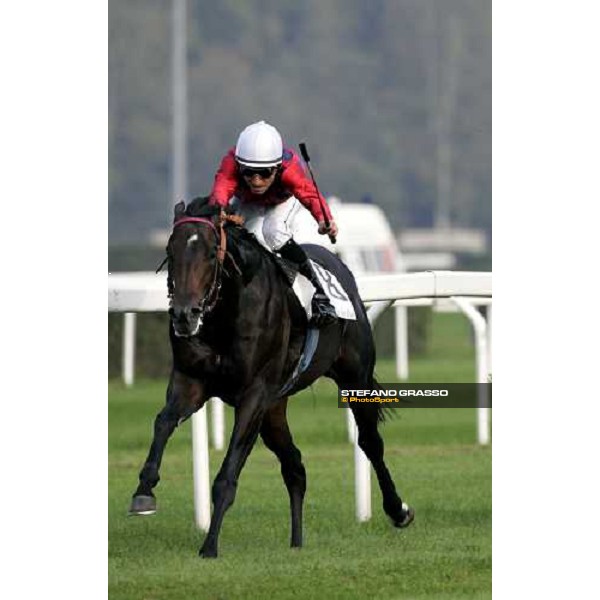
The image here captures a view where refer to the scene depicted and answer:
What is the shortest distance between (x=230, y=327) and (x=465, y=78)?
177 feet

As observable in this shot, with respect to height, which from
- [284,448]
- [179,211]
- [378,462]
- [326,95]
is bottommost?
[378,462]

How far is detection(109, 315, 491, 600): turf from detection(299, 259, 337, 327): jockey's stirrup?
3.07 ft

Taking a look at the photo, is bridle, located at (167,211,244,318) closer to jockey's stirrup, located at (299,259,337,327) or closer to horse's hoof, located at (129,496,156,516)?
horse's hoof, located at (129,496,156,516)

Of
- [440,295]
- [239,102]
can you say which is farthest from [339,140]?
[440,295]

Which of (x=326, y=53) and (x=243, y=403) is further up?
(x=326, y=53)

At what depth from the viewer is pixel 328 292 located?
28.7 ft

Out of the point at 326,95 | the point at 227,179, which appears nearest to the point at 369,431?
the point at 227,179

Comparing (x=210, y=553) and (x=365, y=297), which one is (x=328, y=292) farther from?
(x=210, y=553)

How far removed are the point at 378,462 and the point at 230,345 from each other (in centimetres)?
144

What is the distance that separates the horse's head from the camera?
292 inches

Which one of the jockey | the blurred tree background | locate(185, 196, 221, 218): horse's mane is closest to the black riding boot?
the jockey

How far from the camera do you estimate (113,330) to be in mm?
17906
